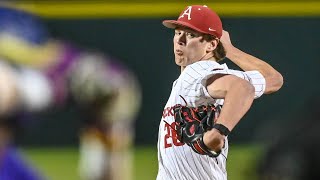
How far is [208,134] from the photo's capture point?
2039 mm

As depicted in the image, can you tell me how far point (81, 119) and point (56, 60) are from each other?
531 mm

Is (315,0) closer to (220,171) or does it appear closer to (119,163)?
(119,163)

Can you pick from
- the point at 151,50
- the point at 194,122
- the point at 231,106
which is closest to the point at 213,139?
the point at 231,106

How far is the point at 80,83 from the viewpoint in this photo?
18.7 feet

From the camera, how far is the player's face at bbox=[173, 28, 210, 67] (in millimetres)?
2502

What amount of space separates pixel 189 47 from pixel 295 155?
151 centimetres

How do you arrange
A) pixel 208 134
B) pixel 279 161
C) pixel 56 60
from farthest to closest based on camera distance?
1. pixel 56 60
2. pixel 208 134
3. pixel 279 161

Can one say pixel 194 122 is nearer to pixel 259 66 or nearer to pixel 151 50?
pixel 259 66

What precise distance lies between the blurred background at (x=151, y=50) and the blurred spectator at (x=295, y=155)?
14.9 feet

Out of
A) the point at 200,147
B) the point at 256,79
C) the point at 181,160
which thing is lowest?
the point at 181,160

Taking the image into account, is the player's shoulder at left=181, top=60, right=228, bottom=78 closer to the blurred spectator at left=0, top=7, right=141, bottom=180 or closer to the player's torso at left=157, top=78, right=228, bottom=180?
the player's torso at left=157, top=78, right=228, bottom=180

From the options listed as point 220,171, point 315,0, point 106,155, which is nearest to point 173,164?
point 220,171

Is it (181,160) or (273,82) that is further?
(273,82)

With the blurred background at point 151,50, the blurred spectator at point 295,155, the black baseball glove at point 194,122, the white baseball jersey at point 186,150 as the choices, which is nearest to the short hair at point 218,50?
the white baseball jersey at point 186,150
